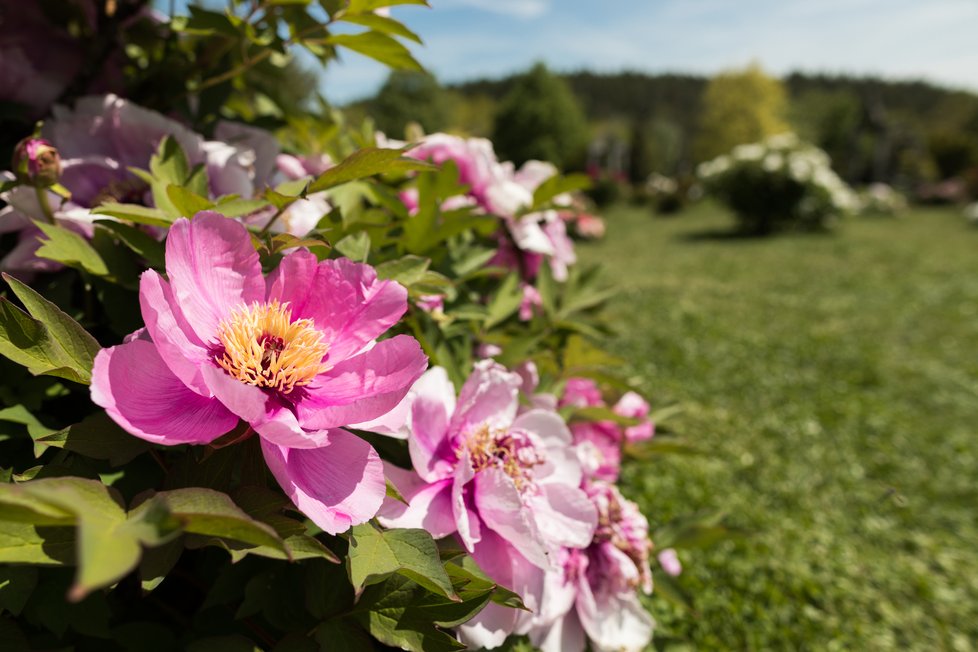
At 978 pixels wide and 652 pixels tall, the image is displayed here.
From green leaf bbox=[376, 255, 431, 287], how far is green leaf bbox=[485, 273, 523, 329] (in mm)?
381

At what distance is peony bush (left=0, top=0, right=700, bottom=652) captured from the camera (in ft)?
1.75

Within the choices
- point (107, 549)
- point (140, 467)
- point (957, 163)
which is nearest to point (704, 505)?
point (140, 467)

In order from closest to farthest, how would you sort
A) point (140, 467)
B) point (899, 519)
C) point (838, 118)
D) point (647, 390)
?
point (140, 467) → point (899, 519) → point (647, 390) → point (838, 118)

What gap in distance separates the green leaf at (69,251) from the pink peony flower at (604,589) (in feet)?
2.40

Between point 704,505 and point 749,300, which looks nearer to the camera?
point 704,505

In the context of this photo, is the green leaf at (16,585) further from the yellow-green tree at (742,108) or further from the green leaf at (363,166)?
the yellow-green tree at (742,108)

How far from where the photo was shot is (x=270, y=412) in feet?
1.89

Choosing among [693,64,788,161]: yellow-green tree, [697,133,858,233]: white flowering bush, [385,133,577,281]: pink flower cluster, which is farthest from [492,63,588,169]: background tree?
[385,133,577,281]: pink flower cluster

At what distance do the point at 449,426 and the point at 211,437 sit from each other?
1.14 feet

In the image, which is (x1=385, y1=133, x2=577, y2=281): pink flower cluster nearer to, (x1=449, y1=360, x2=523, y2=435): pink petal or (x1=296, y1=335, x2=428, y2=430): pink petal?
(x1=449, y1=360, x2=523, y2=435): pink petal

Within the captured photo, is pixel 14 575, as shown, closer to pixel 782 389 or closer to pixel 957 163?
pixel 782 389

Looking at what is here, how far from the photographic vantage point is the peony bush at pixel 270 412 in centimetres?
53

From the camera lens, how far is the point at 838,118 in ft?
181

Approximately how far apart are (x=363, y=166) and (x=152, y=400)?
13.1 inches
